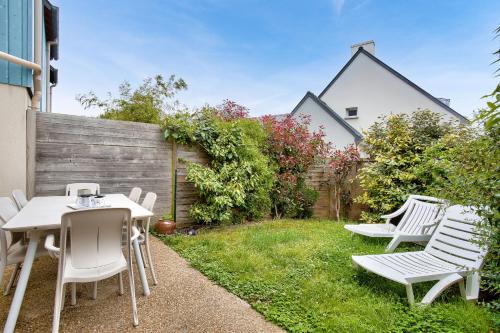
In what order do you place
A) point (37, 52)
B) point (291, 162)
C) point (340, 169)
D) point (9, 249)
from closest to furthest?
point (9, 249) → point (37, 52) → point (291, 162) → point (340, 169)

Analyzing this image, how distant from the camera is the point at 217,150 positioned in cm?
574

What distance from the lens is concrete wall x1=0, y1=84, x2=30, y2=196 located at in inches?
147

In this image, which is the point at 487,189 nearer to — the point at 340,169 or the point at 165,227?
the point at 165,227

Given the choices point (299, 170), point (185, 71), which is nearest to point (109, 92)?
point (185, 71)

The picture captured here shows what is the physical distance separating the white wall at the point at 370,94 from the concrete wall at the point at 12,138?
10.0m

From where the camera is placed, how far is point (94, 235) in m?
2.23

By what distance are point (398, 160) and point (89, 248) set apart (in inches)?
239

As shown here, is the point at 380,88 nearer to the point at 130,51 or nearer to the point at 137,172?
the point at 130,51

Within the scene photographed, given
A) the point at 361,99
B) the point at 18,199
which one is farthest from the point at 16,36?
the point at 361,99

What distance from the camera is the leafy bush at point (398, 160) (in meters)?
5.94

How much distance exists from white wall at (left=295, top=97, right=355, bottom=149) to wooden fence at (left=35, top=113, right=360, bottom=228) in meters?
7.60

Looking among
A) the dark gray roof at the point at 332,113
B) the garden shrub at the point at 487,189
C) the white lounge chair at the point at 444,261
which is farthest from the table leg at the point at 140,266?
the dark gray roof at the point at 332,113

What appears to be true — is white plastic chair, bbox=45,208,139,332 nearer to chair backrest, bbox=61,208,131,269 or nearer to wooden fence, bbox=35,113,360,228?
chair backrest, bbox=61,208,131,269

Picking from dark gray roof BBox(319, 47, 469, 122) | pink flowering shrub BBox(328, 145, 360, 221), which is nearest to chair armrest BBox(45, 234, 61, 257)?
pink flowering shrub BBox(328, 145, 360, 221)
